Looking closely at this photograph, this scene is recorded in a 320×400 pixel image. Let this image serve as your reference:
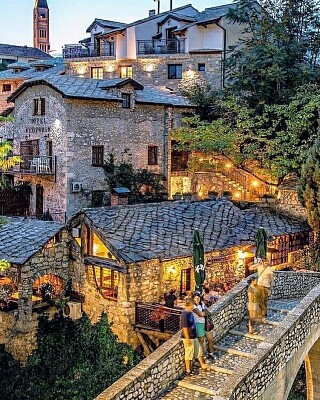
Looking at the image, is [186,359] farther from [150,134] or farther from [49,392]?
[150,134]

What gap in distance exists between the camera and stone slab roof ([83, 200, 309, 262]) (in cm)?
1850

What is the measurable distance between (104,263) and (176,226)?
11.7ft

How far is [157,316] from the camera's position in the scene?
684 inches

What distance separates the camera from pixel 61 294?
66.0 feet

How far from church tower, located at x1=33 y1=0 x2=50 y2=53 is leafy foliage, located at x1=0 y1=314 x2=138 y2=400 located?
94.7 metres

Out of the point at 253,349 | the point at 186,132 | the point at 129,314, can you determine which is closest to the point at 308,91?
the point at 186,132

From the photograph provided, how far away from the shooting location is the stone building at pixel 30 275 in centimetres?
1886

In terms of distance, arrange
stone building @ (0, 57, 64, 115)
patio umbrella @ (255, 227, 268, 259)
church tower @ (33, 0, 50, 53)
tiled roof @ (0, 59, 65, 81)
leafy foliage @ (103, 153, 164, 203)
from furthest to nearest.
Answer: church tower @ (33, 0, 50, 53) → stone building @ (0, 57, 64, 115) → tiled roof @ (0, 59, 65, 81) → leafy foliage @ (103, 153, 164, 203) → patio umbrella @ (255, 227, 268, 259)

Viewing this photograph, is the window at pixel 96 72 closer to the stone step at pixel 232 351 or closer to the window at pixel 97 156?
the window at pixel 97 156

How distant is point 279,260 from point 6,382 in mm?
11312

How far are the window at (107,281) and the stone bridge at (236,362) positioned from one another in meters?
4.93

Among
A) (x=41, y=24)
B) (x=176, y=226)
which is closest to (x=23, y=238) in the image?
(x=176, y=226)

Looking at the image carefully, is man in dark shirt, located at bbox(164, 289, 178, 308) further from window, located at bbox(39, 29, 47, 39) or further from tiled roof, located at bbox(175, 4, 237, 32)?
window, located at bbox(39, 29, 47, 39)

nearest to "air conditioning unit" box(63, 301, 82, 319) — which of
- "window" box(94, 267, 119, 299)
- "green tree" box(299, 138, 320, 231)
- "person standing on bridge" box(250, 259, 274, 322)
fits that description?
"window" box(94, 267, 119, 299)
